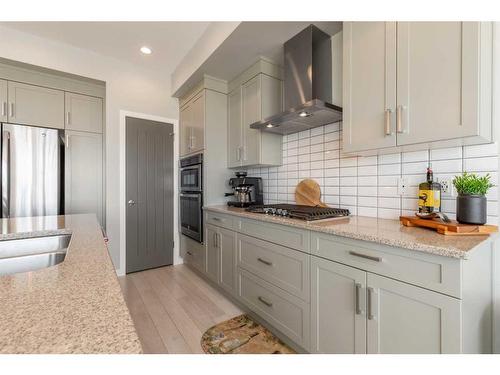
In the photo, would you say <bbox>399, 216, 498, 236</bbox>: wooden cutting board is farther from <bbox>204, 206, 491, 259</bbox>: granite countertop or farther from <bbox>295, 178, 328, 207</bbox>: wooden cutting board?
<bbox>295, 178, 328, 207</bbox>: wooden cutting board

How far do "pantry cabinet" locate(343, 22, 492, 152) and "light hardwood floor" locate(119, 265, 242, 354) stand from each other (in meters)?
1.77

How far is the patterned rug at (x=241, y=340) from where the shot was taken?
62.8 inches

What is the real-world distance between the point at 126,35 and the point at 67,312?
292 cm

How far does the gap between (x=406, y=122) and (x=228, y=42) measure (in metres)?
1.62

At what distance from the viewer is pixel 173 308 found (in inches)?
85.1

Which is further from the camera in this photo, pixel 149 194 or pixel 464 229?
pixel 149 194

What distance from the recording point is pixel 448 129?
3.75 feet

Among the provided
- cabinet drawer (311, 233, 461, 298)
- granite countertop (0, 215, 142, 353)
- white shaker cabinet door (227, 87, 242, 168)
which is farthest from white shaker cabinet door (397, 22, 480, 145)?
white shaker cabinet door (227, 87, 242, 168)

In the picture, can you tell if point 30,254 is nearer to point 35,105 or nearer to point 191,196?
point 191,196

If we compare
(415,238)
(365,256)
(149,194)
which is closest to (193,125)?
(149,194)

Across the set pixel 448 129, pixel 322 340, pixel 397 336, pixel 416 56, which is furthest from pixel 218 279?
pixel 416 56

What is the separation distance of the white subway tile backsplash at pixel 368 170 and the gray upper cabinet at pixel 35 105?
261 centimetres

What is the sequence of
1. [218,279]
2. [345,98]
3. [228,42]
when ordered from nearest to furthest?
[345,98] < [228,42] < [218,279]
